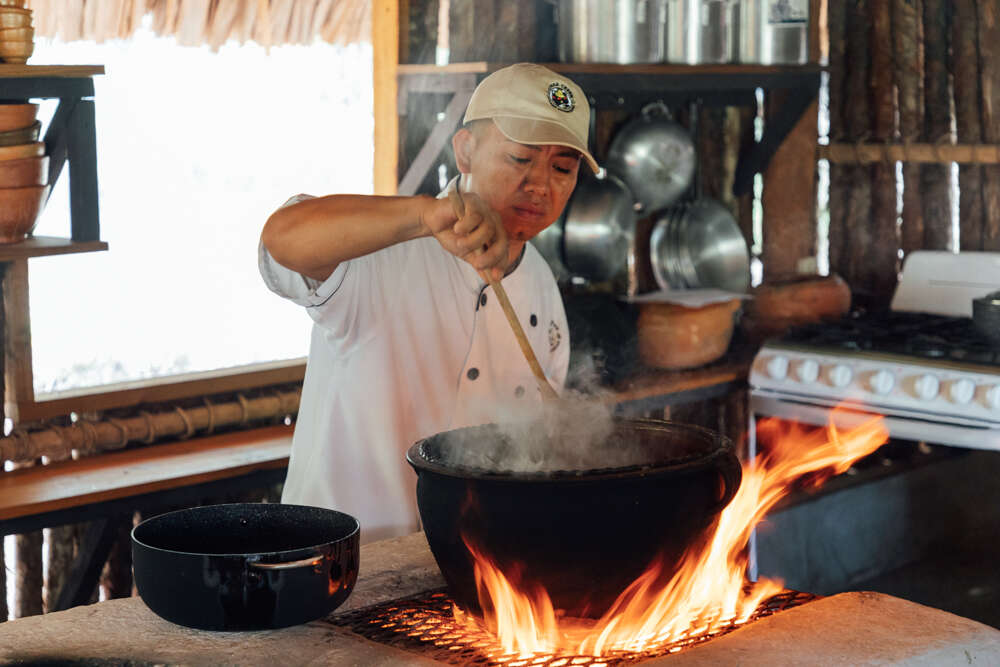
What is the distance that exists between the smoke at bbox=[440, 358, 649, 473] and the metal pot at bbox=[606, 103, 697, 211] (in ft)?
7.74

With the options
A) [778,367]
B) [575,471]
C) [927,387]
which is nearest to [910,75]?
[778,367]

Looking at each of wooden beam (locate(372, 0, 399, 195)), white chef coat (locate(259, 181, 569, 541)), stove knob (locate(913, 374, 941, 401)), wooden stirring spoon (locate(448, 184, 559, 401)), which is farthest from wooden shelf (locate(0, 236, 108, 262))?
stove knob (locate(913, 374, 941, 401))

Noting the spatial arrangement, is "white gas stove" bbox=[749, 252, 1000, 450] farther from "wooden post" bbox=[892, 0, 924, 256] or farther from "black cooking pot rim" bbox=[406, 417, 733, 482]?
"black cooking pot rim" bbox=[406, 417, 733, 482]

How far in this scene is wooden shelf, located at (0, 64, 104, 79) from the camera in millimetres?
2676

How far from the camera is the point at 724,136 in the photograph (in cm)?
452

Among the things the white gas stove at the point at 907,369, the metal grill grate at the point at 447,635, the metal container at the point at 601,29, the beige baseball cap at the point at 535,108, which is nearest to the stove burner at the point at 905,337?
the white gas stove at the point at 907,369

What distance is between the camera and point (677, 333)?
12.5 ft

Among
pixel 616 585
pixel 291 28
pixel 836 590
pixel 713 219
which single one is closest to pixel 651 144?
pixel 713 219

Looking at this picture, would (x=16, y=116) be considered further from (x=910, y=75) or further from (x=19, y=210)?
(x=910, y=75)

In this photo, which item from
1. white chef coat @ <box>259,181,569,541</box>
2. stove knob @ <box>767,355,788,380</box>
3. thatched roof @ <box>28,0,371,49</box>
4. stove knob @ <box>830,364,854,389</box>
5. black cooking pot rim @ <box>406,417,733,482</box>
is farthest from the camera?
stove knob @ <box>767,355,788,380</box>

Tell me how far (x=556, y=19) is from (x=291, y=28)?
0.84m

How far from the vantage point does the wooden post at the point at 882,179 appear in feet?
14.7

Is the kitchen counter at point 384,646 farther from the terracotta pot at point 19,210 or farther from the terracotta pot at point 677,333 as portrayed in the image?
the terracotta pot at point 677,333

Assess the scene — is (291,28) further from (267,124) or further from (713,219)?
(713,219)
